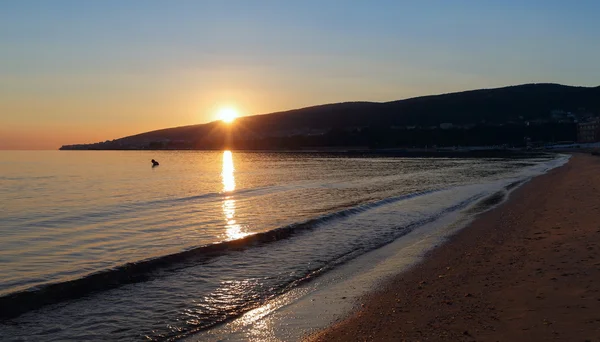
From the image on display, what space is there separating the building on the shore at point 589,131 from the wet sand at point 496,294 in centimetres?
16359

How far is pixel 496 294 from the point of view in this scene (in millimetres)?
8414

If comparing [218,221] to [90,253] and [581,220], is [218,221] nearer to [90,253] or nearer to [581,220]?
[90,253]

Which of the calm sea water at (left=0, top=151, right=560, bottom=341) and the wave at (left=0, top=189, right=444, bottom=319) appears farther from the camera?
the wave at (left=0, top=189, right=444, bottom=319)

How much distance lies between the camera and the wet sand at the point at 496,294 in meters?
6.64

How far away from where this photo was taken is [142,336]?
7.75 m

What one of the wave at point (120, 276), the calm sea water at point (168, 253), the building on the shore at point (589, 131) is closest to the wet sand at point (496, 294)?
the calm sea water at point (168, 253)

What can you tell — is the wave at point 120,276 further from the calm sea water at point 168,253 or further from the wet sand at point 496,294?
the wet sand at point 496,294

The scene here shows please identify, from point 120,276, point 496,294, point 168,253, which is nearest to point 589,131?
point 168,253

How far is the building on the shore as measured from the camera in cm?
15575

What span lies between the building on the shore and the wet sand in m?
164

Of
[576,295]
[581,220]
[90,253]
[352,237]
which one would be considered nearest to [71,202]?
[90,253]

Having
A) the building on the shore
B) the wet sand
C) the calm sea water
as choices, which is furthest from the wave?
the building on the shore

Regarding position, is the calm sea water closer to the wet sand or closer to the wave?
the wave

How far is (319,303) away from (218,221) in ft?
38.8
